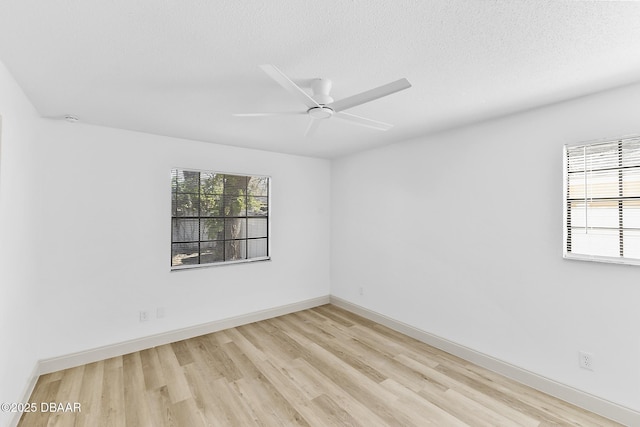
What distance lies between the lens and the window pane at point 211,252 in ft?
11.7

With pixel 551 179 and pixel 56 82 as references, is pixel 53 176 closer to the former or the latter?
pixel 56 82

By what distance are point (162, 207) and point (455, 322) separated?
350 centimetres

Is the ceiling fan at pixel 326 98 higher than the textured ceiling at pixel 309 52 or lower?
lower

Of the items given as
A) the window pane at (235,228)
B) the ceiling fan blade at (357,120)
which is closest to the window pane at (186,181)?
the window pane at (235,228)

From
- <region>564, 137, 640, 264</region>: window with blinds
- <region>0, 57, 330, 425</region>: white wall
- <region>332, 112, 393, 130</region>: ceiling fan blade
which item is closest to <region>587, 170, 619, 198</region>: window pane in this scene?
<region>564, 137, 640, 264</region>: window with blinds

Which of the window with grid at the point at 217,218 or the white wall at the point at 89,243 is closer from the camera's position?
the white wall at the point at 89,243

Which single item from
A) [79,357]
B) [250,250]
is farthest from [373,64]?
[79,357]

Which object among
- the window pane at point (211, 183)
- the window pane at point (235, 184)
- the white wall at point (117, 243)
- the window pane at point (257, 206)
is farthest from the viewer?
the window pane at point (257, 206)

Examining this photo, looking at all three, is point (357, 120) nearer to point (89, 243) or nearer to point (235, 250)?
point (235, 250)

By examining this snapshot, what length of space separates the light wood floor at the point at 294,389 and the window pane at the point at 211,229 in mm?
1244

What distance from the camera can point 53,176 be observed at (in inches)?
105

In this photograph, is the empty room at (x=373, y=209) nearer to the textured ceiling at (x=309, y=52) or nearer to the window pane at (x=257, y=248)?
the textured ceiling at (x=309, y=52)

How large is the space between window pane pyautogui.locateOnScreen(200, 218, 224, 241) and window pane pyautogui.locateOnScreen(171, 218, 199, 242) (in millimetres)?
74

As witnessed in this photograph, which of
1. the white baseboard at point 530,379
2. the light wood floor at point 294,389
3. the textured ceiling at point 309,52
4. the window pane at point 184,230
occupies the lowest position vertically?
the light wood floor at point 294,389
